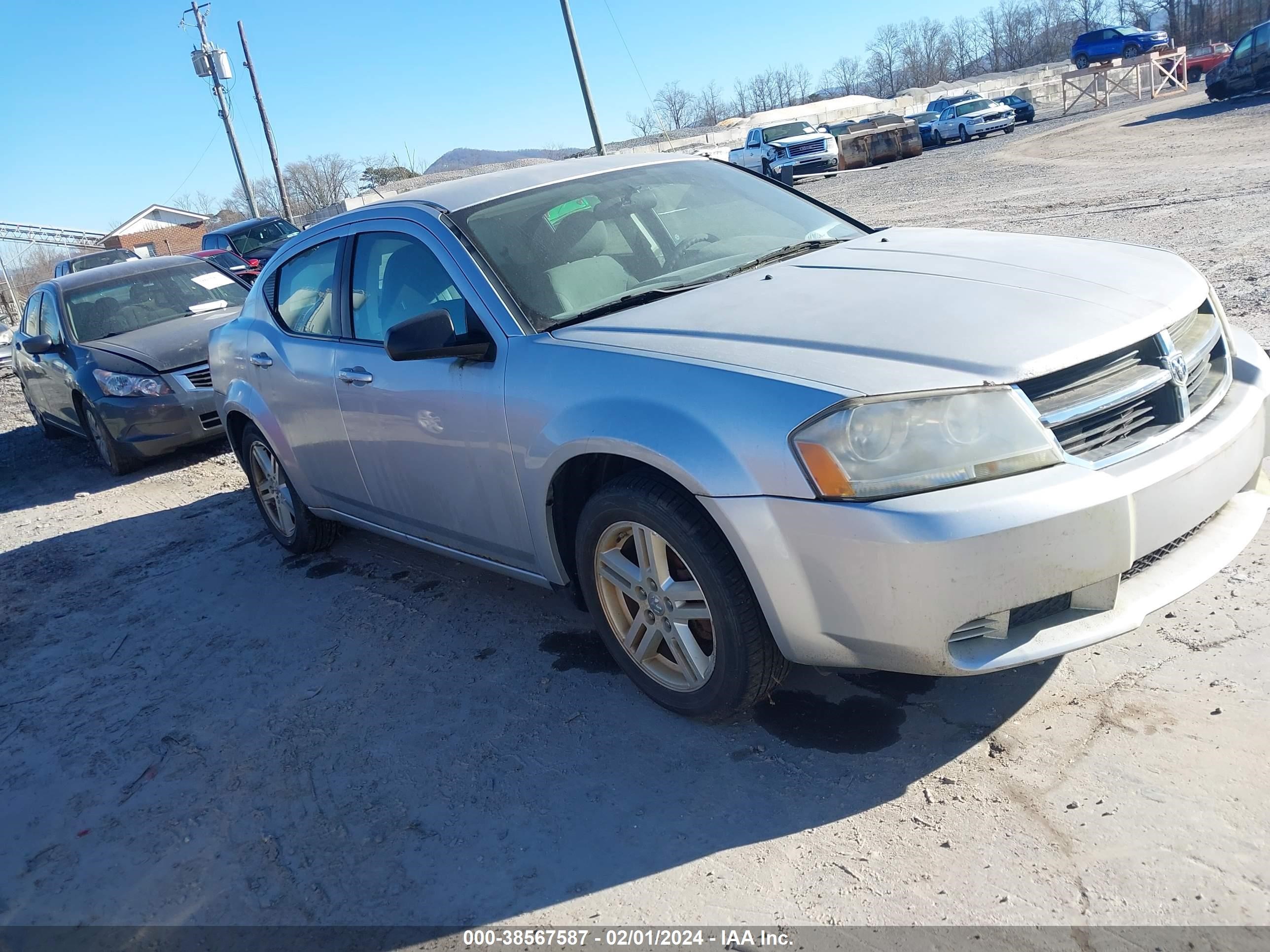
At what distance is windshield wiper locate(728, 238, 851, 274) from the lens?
148 inches

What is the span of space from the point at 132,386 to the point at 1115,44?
49017 mm

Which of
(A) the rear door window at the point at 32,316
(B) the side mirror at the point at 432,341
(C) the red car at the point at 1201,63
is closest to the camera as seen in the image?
(B) the side mirror at the point at 432,341

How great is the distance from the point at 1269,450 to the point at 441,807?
2.77m

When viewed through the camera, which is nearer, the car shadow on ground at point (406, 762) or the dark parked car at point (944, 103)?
the car shadow on ground at point (406, 762)

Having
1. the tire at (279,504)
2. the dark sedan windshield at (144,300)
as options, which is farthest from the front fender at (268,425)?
the dark sedan windshield at (144,300)

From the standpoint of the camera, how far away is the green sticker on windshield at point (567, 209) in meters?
3.82

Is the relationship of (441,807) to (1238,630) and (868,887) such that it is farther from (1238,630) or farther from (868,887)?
(1238,630)

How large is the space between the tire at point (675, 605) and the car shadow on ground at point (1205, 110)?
24.2 meters

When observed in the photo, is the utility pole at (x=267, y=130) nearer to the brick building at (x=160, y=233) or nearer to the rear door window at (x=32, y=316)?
the brick building at (x=160, y=233)

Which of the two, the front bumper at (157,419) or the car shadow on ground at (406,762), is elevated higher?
the front bumper at (157,419)

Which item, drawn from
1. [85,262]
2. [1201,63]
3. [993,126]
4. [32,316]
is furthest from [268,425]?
[1201,63]

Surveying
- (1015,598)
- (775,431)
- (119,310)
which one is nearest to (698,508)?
(775,431)

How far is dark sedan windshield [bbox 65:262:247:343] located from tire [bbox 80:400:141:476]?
74cm

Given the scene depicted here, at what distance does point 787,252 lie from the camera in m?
3.90
